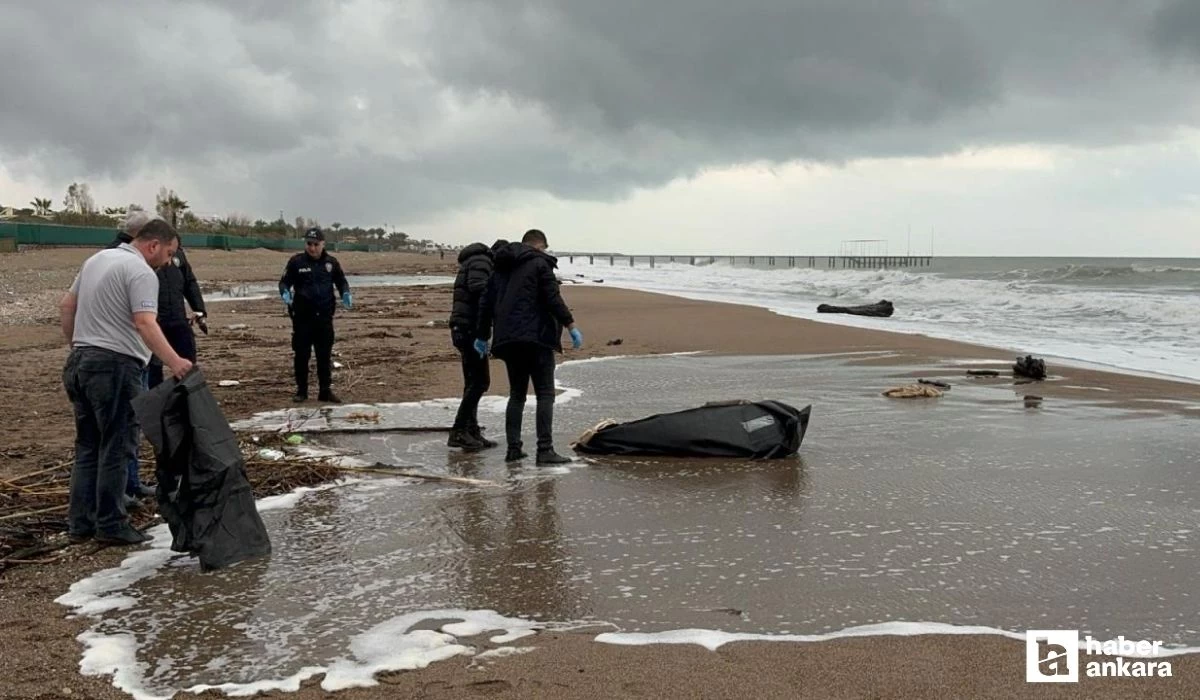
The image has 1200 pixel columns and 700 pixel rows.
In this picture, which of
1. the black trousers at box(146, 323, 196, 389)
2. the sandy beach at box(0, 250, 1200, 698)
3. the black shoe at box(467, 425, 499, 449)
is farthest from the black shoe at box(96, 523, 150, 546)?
the black shoe at box(467, 425, 499, 449)

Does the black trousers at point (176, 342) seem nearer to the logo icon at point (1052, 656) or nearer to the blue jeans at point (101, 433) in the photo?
the blue jeans at point (101, 433)

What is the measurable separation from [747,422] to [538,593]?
311 centimetres

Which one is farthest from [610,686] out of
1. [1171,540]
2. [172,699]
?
[1171,540]

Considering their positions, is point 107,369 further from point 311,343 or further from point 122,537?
point 311,343

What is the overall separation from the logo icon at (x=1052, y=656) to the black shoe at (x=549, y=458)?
3568 millimetres

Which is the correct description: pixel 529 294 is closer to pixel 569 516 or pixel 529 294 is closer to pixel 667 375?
pixel 569 516

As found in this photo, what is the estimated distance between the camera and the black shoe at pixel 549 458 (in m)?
6.38

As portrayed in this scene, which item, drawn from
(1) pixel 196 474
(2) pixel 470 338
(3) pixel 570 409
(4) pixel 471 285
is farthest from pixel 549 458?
(1) pixel 196 474

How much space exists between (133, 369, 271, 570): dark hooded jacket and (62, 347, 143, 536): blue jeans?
293mm

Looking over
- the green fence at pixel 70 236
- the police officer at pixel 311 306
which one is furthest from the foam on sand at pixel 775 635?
the green fence at pixel 70 236

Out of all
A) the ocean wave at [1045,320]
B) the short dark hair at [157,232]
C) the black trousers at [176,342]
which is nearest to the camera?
the short dark hair at [157,232]

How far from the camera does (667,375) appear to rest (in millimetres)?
11359

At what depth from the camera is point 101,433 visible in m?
4.45

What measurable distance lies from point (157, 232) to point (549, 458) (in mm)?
2929
